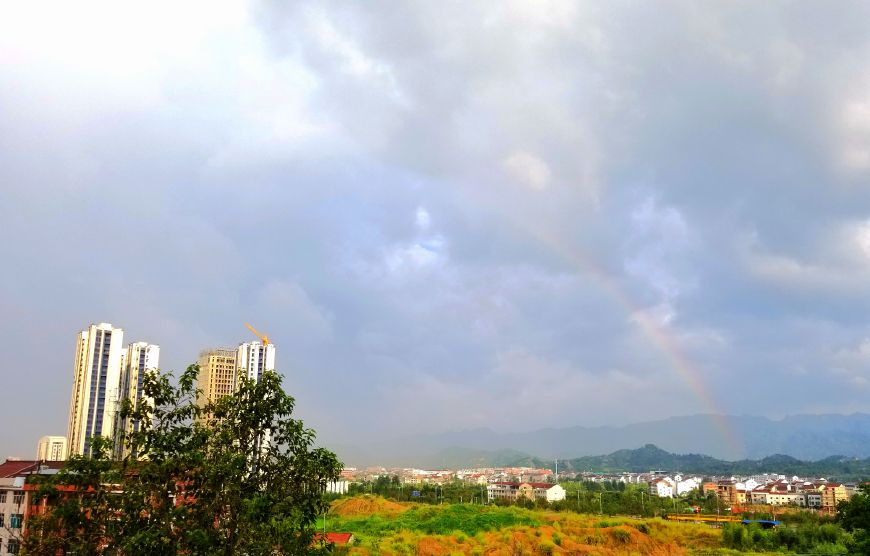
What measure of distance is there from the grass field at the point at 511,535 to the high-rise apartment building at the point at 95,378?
26.4 metres

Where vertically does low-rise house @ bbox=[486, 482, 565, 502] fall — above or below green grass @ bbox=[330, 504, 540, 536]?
below

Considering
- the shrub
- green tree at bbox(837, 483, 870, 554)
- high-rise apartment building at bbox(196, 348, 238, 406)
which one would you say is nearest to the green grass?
the shrub

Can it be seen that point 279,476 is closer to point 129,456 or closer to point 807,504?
point 129,456

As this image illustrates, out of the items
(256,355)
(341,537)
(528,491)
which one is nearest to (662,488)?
(528,491)

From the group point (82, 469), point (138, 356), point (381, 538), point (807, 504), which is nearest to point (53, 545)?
point (82, 469)

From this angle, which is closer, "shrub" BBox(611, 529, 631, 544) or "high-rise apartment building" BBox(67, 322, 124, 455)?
"shrub" BBox(611, 529, 631, 544)

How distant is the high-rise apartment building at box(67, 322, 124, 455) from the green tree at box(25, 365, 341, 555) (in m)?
56.3

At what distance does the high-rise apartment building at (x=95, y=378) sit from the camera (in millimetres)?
57094

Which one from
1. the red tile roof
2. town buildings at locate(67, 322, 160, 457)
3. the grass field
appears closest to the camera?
the grass field

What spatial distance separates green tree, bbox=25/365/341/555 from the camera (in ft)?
21.8

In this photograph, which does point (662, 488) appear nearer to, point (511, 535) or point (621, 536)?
point (621, 536)

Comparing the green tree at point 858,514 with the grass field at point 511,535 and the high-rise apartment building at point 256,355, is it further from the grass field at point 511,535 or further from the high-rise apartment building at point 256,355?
the high-rise apartment building at point 256,355

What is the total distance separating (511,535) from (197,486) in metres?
29.8

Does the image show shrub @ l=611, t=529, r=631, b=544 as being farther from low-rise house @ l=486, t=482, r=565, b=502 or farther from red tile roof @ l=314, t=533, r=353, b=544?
low-rise house @ l=486, t=482, r=565, b=502
